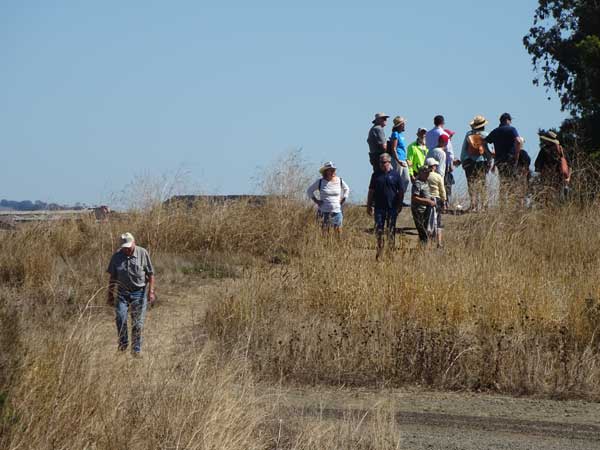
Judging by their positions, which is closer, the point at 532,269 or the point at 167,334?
the point at 167,334

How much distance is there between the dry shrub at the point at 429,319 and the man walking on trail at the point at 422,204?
678 millimetres

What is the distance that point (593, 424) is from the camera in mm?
12492

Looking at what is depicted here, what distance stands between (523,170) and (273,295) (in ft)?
23.6

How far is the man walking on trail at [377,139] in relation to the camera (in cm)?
2125

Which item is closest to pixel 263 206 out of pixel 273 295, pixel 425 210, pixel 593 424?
pixel 425 210

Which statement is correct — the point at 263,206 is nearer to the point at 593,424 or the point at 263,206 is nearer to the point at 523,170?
the point at 523,170

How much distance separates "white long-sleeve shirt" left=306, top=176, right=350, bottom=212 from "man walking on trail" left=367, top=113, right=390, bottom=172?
4.86 feet

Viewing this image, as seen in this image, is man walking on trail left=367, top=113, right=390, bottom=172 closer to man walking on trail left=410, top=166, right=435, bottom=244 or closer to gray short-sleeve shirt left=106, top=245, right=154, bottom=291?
man walking on trail left=410, top=166, right=435, bottom=244

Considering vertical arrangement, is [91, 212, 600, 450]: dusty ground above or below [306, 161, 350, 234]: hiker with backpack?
below

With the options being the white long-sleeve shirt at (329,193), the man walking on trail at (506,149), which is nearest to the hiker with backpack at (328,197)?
the white long-sleeve shirt at (329,193)

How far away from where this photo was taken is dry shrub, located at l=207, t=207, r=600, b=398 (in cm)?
1434

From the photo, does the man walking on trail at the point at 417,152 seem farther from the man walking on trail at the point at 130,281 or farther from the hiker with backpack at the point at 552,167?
the man walking on trail at the point at 130,281

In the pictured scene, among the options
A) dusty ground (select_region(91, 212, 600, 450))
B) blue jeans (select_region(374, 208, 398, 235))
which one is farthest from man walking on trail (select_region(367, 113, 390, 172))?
dusty ground (select_region(91, 212, 600, 450))

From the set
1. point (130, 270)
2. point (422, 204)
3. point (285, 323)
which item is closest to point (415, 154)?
point (422, 204)
